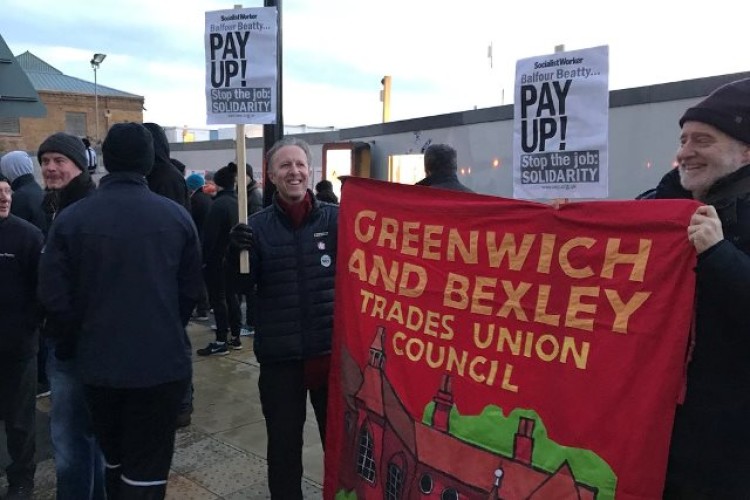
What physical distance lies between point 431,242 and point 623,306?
0.84 metres

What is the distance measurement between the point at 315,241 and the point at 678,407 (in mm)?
1760

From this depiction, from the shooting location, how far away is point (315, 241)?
312 centimetres

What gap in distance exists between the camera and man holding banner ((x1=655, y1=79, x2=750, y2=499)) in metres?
1.85

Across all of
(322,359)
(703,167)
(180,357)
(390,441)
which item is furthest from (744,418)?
(180,357)

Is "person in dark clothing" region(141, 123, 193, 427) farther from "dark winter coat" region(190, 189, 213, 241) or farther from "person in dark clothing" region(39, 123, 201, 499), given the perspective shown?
"dark winter coat" region(190, 189, 213, 241)

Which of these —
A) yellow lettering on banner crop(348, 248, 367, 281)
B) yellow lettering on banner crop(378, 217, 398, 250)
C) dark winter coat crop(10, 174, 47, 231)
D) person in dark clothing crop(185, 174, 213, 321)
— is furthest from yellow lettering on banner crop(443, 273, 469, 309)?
person in dark clothing crop(185, 174, 213, 321)

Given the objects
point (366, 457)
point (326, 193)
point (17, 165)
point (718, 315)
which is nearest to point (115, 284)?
point (366, 457)

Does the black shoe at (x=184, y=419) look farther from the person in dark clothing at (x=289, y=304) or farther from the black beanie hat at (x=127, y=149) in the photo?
the black beanie hat at (x=127, y=149)

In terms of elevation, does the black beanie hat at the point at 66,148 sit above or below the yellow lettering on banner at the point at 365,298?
above

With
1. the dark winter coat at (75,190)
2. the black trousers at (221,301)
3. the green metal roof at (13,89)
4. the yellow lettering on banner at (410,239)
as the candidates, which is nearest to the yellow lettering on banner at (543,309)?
the yellow lettering on banner at (410,239)

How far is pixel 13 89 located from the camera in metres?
4.29

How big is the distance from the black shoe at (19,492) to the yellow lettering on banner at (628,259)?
3.44 metres

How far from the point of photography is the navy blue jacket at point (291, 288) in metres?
3.03

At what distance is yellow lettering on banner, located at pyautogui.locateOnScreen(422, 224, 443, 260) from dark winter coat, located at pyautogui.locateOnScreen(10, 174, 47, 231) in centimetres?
406
